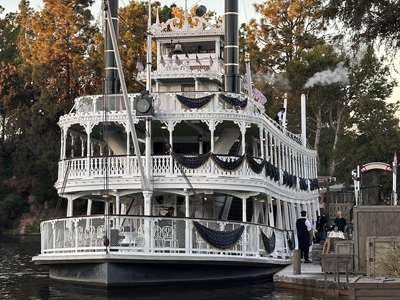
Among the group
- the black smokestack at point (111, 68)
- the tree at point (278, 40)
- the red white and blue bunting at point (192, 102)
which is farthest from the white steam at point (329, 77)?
the red white and blue bunting at point (192, 102)

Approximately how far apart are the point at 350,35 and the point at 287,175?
1157 cm

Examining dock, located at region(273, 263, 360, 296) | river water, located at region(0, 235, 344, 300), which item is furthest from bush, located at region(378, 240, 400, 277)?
river water, located at region(0, 235, 344, 300)

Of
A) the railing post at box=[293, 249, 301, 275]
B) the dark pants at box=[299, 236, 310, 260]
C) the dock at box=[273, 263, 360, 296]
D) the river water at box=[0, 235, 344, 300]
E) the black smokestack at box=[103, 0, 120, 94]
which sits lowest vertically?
the river water at box=[0, 235, 344, 300]

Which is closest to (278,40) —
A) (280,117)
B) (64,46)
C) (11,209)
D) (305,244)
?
(64,46)

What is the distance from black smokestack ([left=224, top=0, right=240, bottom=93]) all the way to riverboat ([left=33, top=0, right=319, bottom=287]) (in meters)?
0.04

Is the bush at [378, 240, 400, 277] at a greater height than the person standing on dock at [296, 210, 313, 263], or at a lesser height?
lesser

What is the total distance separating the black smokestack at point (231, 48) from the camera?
1192 inches

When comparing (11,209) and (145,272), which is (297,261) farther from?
(11,209)

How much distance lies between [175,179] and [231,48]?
7403 mm

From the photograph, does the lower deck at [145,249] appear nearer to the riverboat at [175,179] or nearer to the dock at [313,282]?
the riverboat at [175,179]

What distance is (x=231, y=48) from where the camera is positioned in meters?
30.6

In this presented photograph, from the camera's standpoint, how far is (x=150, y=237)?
22703mm

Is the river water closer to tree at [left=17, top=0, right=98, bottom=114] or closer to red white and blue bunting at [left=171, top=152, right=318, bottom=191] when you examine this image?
red white and blue bunting at [left=171, top=152, right=318, bottom=191]

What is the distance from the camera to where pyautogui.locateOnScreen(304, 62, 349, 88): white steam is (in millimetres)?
58281
